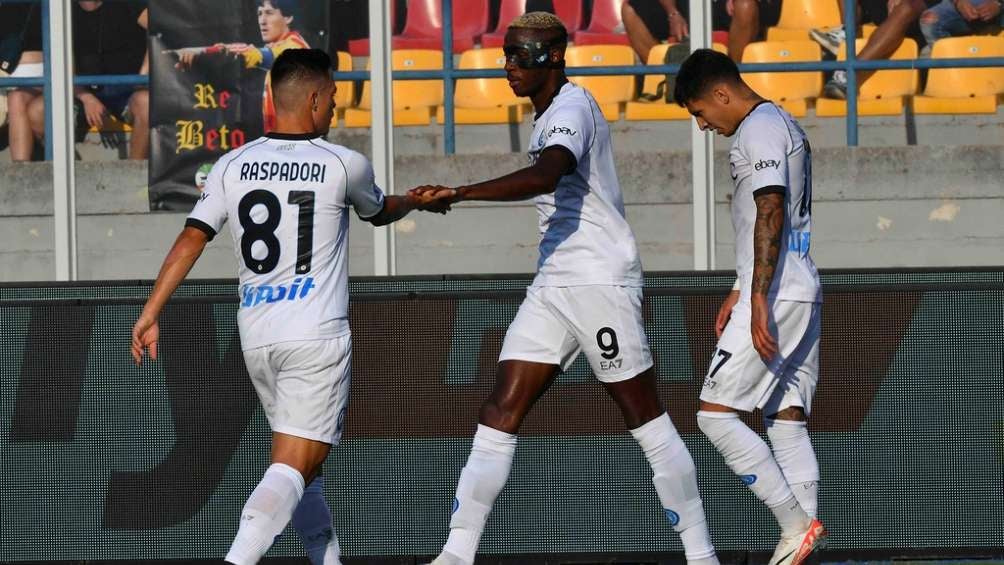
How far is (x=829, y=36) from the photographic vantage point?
12992 mm

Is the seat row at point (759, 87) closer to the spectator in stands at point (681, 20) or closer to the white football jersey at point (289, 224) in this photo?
the spectator in stands at point (681, 20)

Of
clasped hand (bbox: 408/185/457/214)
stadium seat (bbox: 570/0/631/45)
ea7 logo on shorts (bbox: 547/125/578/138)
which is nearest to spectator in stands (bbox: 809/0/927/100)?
stadium seat (bbox: 570/0/631/45)

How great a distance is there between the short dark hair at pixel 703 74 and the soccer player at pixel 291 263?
1316 millimetres

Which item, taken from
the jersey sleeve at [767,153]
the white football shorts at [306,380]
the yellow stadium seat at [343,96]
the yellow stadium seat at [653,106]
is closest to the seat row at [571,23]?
the yellow stadium seat at [653,106]

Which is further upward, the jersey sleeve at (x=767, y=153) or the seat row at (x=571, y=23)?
the seat row at (x=571, y=23)

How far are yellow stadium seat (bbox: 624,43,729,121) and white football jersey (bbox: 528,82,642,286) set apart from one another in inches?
243

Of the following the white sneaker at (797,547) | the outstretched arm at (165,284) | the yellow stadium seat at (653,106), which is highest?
the yellow stadium seat at (653,106)

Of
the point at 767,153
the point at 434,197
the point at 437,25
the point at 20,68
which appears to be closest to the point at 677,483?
the point at 767,153

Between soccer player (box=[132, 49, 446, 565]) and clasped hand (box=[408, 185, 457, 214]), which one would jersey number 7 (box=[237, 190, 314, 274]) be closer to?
soccer player (box=[132, 49, 446, 565])

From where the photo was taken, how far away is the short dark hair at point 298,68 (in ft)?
18.1

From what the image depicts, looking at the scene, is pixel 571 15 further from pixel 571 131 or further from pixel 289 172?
pixel 289 172

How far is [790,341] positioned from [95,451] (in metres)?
3.21

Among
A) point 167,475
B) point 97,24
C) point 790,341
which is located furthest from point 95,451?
point 97,24

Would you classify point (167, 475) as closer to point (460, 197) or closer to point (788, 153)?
point (460, 197)
